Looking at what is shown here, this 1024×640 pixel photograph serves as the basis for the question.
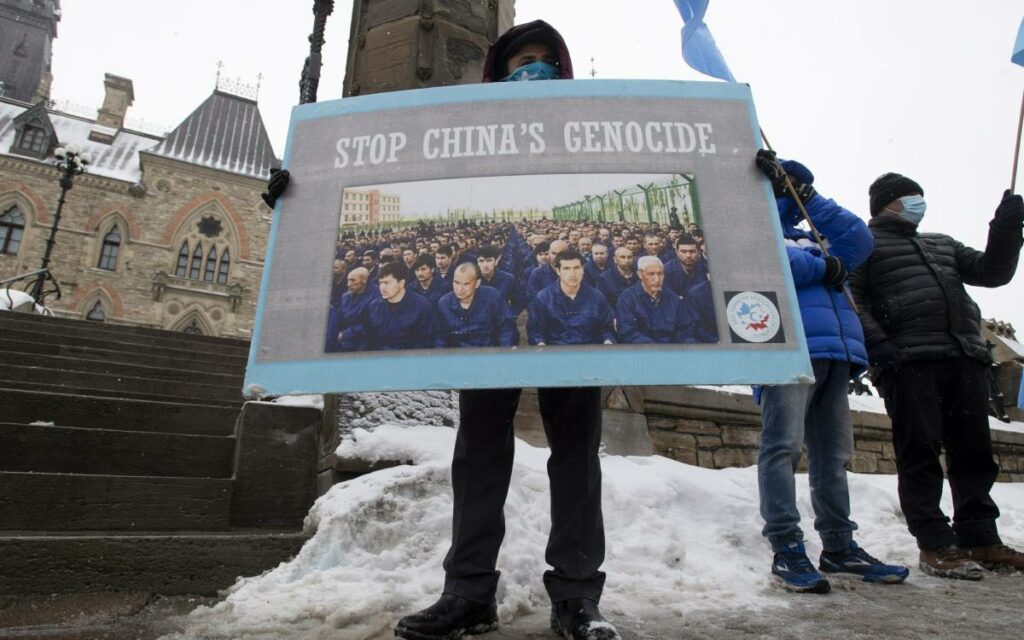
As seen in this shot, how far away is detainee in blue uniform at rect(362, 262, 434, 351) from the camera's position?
1840 mm

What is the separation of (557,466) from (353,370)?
693 mm

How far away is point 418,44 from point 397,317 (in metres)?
3.18

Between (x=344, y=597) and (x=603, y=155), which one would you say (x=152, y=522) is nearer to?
(x=344, y=597)

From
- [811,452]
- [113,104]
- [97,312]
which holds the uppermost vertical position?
[113,104]

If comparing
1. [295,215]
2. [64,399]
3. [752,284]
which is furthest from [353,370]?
[64,399]

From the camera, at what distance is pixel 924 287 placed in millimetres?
3447

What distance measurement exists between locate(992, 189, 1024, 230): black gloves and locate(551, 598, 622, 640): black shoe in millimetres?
3238

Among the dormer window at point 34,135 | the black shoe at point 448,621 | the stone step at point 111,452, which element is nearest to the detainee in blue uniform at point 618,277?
the black shoe at point 448,621

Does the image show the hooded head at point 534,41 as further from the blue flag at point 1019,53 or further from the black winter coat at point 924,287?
the blue flag at point 1019,53

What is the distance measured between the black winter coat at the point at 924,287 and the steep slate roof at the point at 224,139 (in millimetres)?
32215

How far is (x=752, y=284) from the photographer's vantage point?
1.90 metres

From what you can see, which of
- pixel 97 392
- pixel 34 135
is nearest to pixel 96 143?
pixel 34 135

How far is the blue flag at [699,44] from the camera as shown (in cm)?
277

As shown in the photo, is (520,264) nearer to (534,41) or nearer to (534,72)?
(534,72)
